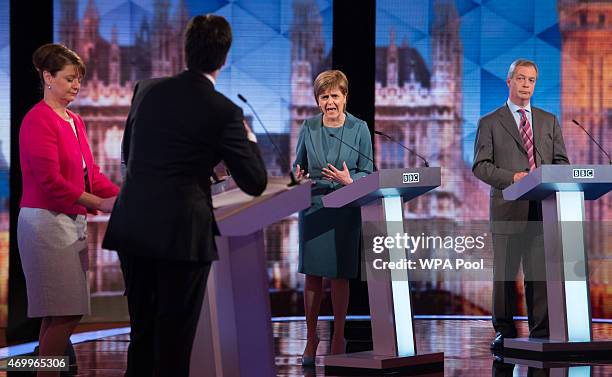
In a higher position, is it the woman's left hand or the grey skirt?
the woman's left hand

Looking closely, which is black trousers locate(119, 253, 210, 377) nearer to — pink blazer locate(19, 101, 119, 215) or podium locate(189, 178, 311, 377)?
podium locate(189, 178, 311, 377)

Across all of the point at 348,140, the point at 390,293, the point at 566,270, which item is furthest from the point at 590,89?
the point at 390,293

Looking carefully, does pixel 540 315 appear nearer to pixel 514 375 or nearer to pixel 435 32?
pixel 514 375

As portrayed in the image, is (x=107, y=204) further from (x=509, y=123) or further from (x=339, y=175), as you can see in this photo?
(x=509, y=123)

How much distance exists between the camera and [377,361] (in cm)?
439

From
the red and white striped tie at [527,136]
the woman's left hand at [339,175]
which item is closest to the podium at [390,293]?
the woman's left hand at [339,175]

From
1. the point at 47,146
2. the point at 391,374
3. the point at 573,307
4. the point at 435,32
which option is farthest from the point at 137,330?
the point at 435,32

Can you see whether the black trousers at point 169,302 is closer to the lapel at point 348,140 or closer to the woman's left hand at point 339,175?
the woman's left hand at point 339,175

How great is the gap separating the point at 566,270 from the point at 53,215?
2.70 m

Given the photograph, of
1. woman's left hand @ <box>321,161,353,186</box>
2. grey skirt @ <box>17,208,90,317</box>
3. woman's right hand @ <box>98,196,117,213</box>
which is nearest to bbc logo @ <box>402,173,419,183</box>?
woman's left hand @ <box>321,161,353,186</box>

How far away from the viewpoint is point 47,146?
363 centimetres

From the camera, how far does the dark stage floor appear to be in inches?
174

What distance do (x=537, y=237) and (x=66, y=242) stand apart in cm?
283

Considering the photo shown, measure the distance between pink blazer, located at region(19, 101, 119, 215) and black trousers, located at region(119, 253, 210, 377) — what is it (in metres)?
0.77
